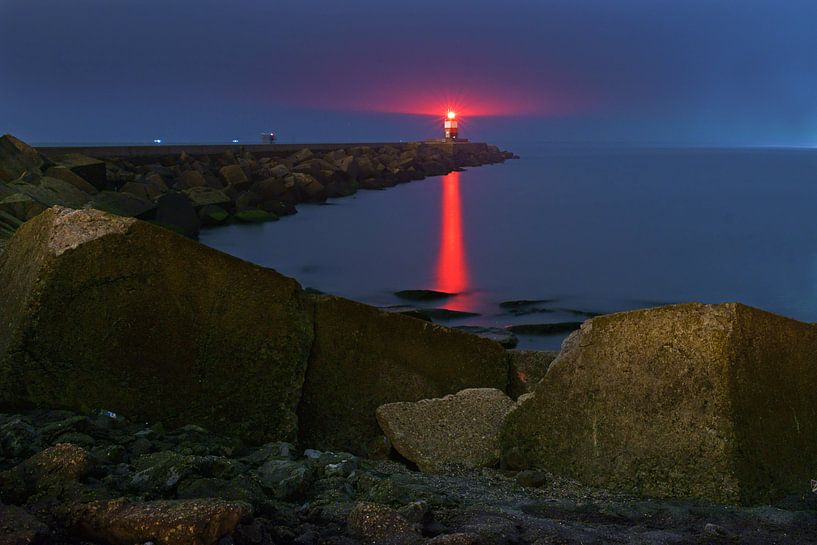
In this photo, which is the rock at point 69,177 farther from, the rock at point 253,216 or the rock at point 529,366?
the rock at point 529,366

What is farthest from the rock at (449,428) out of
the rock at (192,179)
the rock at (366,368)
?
the rock at (192,179)

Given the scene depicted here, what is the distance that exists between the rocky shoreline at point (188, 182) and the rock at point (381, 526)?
6761 mm

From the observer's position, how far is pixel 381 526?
222 cm

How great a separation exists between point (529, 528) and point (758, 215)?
27120mm

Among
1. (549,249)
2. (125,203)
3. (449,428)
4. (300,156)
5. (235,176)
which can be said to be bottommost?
(549,249)

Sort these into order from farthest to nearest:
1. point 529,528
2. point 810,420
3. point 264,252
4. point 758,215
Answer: point 758,215 → point 264,252 → point 810,420 → point 529,528

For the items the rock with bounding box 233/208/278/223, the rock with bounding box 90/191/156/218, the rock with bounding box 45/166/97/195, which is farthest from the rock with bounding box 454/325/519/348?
the rock with bounding box 233/208/278/223

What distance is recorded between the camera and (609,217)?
26.8 metres

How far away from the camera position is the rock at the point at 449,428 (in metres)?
3.64

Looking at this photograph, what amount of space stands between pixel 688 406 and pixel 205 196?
17057mm

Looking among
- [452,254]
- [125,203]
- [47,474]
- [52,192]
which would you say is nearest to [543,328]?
[47,474]

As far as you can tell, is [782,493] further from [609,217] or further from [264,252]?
[609,217]

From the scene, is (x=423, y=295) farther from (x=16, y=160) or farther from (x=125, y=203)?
(x=16, y=160)

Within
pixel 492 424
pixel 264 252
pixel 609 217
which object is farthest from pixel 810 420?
pixel 609 217
